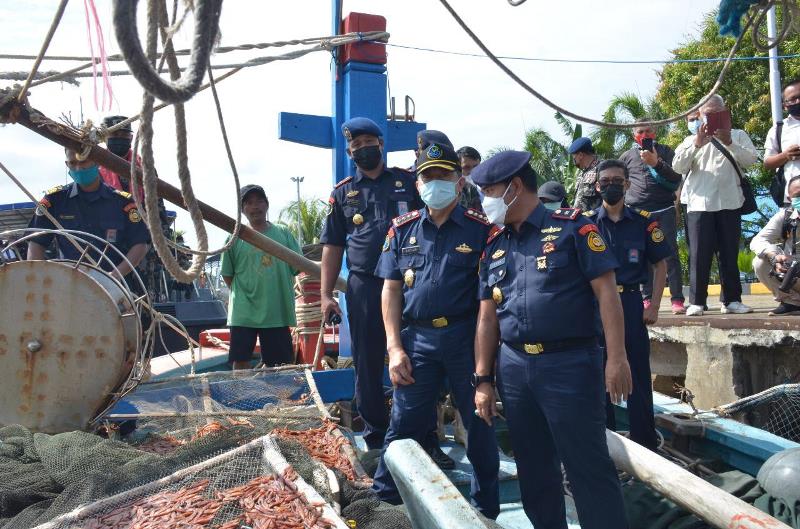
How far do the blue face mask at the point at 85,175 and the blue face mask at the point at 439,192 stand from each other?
241 centimetres

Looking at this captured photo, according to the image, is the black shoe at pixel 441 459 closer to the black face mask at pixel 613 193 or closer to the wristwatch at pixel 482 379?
the wristwatch at pixel 482 379

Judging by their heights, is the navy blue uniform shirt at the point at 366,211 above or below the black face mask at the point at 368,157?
below

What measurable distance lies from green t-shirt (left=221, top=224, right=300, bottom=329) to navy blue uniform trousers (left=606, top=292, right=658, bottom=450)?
106 inches

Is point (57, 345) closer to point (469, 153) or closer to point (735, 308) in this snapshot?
point (469, 153)

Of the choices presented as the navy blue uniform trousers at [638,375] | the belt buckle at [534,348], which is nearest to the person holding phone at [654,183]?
the navy blue uniform trousers at [638,375]

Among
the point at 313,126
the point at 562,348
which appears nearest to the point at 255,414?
the point at 562,348

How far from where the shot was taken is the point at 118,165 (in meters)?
3.96

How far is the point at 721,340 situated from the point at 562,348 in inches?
134

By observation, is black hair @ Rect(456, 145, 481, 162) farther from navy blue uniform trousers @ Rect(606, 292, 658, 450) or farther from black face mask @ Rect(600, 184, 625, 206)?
navy blue uniform trousers @ Rect(606, 292, 658, 450)

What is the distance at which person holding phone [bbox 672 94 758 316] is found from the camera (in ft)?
20.7

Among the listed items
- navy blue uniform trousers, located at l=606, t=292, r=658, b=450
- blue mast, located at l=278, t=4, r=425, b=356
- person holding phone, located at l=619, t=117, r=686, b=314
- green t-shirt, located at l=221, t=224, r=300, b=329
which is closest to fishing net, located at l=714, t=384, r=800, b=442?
navy blue uniform trousers, located at l=606, t=292, r=658, b=450

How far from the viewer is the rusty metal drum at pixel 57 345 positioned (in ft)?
13.9

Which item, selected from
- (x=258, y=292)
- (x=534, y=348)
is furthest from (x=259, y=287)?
(x=534, y=348)

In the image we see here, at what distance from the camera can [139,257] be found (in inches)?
214
